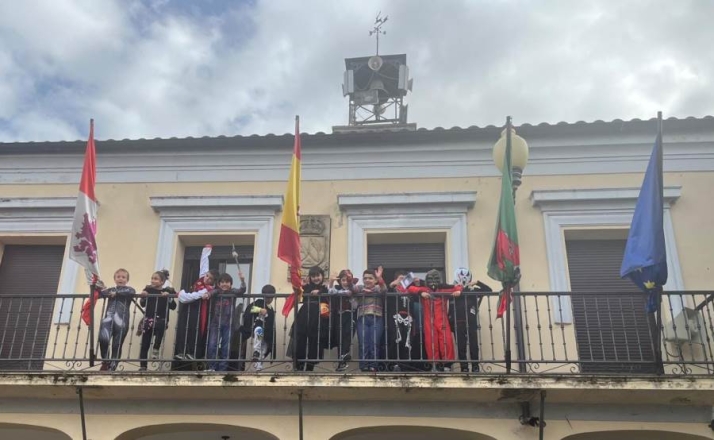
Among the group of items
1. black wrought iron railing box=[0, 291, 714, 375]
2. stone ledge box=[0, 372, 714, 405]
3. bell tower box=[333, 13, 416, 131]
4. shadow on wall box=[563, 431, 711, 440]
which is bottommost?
shadow on wall box=[563, 431, 711, 440]

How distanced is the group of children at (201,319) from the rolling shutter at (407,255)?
1.93 meters

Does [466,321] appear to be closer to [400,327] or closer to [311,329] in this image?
[400,327]

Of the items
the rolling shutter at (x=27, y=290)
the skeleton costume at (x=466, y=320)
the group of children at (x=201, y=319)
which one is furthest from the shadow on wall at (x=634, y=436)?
the rolling shutter at (x=27, y=290)

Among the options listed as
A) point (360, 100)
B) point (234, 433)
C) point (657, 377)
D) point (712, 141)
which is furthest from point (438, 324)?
point (360, 100)

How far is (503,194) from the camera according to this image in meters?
8.32

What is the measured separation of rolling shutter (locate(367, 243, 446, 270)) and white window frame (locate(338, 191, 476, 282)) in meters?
0.30

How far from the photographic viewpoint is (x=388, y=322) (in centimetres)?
895

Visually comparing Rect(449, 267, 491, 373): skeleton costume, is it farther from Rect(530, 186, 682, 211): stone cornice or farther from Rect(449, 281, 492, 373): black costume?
Rect(530, 186, 682, 211): stone cornice

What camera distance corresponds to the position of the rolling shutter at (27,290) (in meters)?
10.2

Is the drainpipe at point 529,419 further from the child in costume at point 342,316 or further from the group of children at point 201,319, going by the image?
the group of children at point 201,319

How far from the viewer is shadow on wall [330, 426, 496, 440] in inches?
336

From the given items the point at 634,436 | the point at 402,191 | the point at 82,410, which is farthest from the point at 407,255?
the point at 82,410

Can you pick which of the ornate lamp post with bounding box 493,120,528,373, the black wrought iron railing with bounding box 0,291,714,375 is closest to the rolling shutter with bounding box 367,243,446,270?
the black wrought iron railing with bounding box 0,291,714,375

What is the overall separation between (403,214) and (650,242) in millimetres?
3528
